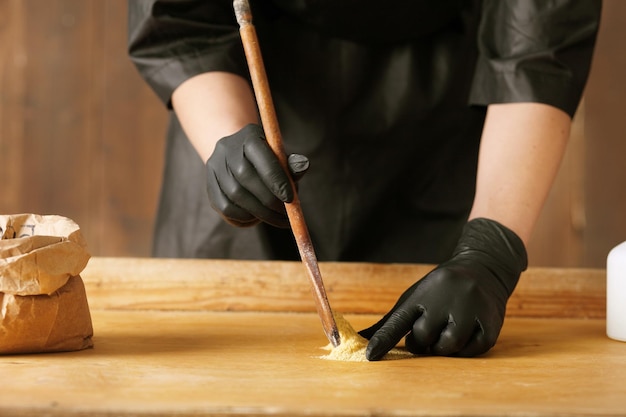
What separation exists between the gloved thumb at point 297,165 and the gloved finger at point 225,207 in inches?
5.2

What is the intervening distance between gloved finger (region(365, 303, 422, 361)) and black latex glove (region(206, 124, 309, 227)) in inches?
6.9

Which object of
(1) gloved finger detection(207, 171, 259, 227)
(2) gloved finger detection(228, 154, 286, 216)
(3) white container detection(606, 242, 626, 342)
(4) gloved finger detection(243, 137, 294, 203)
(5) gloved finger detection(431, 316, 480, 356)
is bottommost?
(3) white container detection(606, 242, 626, 342)

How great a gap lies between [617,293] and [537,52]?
383 mm

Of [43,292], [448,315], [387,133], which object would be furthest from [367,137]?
[43,292]

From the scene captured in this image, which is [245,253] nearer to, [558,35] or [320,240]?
[320,240]

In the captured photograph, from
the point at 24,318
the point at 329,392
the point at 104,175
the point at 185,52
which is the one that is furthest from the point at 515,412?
the point at 104,175

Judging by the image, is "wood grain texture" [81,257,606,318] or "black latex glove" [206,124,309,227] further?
"wood grain texture" [81,257,606,318]

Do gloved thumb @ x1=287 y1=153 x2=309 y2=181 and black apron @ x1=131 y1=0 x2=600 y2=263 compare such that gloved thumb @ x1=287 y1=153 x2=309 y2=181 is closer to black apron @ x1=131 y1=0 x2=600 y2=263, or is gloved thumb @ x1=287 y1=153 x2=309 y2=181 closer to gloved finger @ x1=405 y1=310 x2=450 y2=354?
gloved finger @ x1=405 y1=310 x2=450 y2=354

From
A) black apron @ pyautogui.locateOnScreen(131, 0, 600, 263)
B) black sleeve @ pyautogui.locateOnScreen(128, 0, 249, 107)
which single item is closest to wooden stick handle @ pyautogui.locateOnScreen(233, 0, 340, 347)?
black sleeve @ pyautogui.locateOnScreen(128, 0, 249, 107)

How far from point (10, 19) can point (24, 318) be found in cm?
191

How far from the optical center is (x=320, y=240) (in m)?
1.52

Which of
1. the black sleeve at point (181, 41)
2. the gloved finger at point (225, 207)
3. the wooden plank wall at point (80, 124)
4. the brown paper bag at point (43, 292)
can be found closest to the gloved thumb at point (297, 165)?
the gloved finger at point (225, 207)

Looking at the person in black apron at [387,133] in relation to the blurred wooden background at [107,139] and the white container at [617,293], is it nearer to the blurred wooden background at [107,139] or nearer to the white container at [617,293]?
the white container at [617,293]

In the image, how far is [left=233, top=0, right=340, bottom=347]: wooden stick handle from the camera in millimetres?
866
